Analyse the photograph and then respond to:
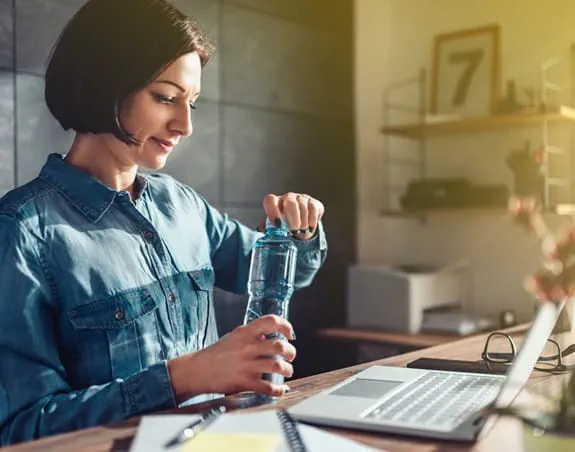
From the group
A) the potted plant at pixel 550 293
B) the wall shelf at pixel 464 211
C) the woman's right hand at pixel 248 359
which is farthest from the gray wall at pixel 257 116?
the potted plant at pixel 550 293

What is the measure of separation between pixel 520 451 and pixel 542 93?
2.38 meters

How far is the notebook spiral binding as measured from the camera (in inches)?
35.0

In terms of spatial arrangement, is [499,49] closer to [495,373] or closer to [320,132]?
[320,132]

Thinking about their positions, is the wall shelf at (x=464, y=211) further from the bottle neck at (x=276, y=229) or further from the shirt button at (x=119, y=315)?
the shirt button at (x=119, y=315)

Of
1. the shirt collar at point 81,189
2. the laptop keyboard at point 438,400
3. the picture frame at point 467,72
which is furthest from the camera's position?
the picture frame at point 467,72

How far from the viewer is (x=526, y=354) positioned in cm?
102

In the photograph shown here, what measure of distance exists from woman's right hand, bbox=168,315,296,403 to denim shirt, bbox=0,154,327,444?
0.08 meters

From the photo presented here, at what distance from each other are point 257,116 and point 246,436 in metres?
2.15

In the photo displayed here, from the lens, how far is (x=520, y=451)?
0.90m

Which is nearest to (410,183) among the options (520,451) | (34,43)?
(34,43)

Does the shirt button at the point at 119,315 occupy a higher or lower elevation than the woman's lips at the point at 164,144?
lower

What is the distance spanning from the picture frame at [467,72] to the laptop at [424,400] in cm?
206

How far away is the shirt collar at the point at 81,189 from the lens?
1419mm

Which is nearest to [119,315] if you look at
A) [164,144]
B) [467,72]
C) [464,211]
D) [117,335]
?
[117,335]
